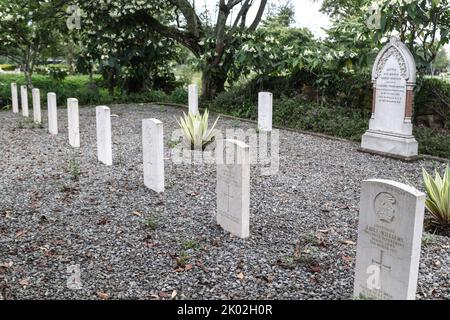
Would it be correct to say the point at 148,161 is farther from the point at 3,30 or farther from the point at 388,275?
the point at 3,30

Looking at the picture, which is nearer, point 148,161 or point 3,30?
point 148,161

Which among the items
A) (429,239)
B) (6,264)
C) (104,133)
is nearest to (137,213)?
(6,264)

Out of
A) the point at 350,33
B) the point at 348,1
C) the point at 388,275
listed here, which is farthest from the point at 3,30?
the point at 388,275

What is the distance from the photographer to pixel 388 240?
342 centimetres

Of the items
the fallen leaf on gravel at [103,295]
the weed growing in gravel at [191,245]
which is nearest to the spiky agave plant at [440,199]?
the weed growing in gravel at [191,245]

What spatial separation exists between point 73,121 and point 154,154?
12.1ft

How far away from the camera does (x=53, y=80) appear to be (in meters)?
20.1

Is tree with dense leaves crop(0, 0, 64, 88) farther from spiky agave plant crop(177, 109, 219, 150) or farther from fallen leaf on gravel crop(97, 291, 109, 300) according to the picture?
fallen leaf on gravel crop(97, 291, 109, 300)

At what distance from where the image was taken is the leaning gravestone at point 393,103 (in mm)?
8773

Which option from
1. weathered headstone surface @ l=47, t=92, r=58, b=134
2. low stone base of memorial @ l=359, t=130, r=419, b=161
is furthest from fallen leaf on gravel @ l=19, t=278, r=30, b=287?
weathered headstone surface @ l=47, t=92, r=58, b=134

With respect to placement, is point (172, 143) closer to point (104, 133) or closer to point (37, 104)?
point (104, 133)

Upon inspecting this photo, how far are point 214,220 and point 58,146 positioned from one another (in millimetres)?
5432

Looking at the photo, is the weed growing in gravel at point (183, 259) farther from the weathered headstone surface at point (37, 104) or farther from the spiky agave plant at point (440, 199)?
the weathered headstone surface at point (37, 104)

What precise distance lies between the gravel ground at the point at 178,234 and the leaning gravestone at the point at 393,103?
0.66 metres
